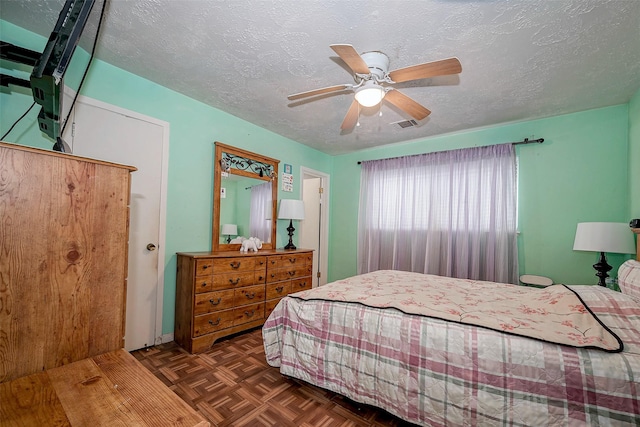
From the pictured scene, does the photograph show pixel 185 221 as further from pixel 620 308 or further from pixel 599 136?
pixel 599 136

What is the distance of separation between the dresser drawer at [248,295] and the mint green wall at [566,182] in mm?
3105

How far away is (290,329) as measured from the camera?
1.90 m

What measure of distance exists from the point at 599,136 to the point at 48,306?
4.49 meters

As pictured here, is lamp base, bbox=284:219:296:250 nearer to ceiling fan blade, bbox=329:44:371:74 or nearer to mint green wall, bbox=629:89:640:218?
ceiling fan blade, bbox=329:44:371:74

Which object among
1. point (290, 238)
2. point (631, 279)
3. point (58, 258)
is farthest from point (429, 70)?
point (290, 238)

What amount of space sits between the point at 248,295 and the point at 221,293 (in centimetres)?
34

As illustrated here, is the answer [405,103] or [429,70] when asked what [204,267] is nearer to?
[405,103]

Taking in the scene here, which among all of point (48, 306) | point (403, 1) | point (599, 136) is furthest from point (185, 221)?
point (599, 136)

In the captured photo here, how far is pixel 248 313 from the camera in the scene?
2.85 m

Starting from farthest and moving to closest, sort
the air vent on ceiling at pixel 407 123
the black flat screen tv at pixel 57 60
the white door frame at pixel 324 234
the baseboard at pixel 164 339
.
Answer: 1. the white door frame at pixel 324 234
2. the air vent on ceiling at pixel 407 123
3. the baseboard at pixel 164 339
4. the black flat screen tv at pixel 57 60

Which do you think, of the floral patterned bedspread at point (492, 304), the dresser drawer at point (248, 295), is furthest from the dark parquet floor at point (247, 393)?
the floral patterned bedspread at point (492, 304)

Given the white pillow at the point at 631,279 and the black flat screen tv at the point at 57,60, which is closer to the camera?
the black flat screen tv at the point at 57,60

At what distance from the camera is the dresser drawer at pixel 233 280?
2564mm

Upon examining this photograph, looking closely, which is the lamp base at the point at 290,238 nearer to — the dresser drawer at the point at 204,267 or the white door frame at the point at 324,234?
the white door frame at the point at 324,234
